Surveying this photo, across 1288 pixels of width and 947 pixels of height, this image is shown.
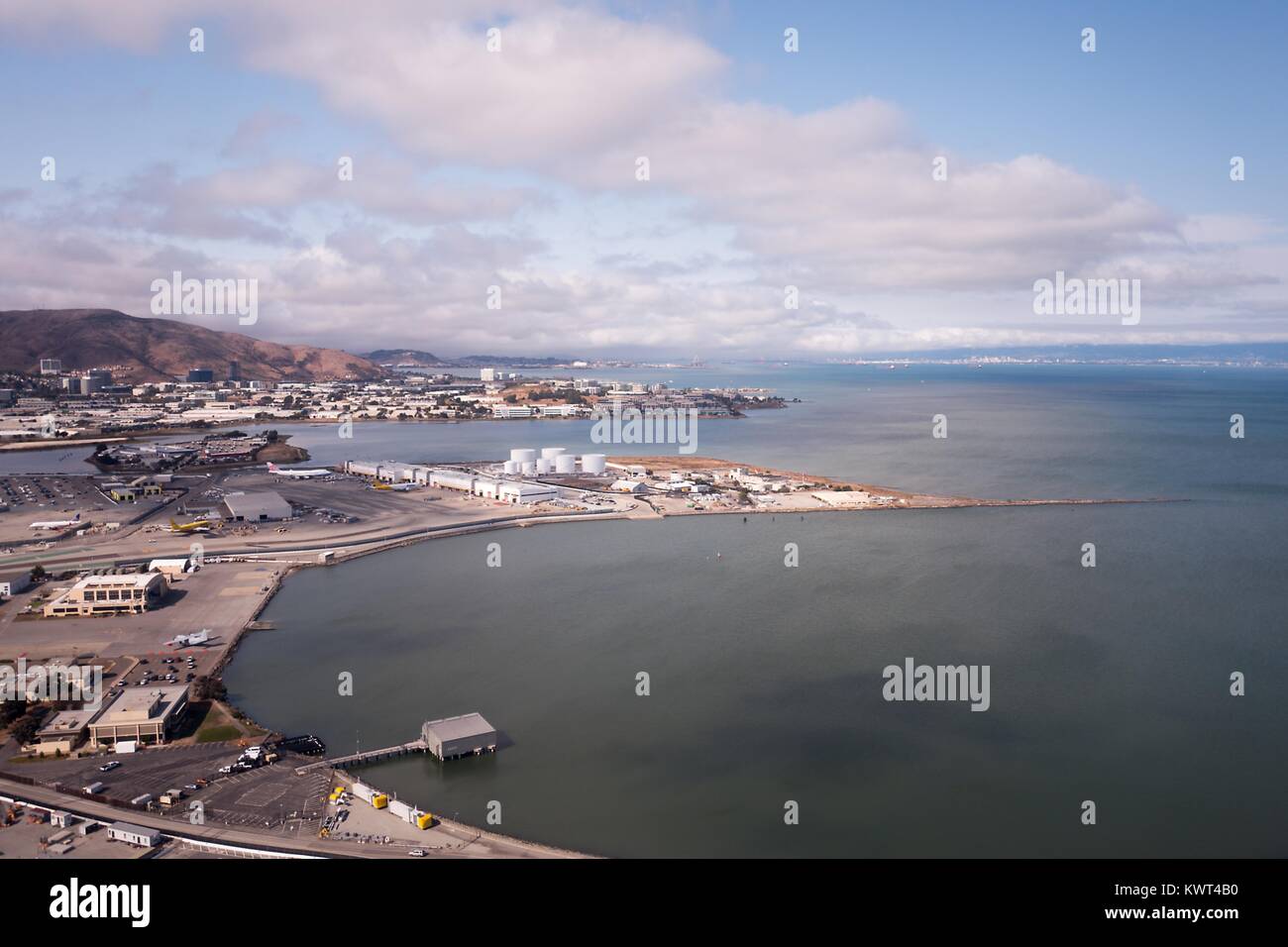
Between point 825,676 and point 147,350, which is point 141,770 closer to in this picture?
point 825,676

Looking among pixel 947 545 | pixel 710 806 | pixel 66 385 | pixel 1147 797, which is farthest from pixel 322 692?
pixel 66 385

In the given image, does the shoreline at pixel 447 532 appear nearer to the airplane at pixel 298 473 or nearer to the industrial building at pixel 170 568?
the industrial building at pixel 170 568

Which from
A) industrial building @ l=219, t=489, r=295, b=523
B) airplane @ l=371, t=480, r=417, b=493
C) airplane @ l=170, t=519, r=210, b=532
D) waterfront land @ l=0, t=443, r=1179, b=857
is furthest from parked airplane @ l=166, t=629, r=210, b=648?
airplane @ l=371, t=480, r=417, b=493

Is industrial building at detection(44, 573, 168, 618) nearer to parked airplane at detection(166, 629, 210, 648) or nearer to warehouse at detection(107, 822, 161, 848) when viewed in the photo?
parked airplane at detection(166, 629, 210, 648)

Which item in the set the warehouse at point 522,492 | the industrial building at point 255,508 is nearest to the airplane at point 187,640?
the industrial building at point 255,508

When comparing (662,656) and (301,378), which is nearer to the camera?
(662,656)

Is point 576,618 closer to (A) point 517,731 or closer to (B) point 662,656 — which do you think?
(B) point 662,656
